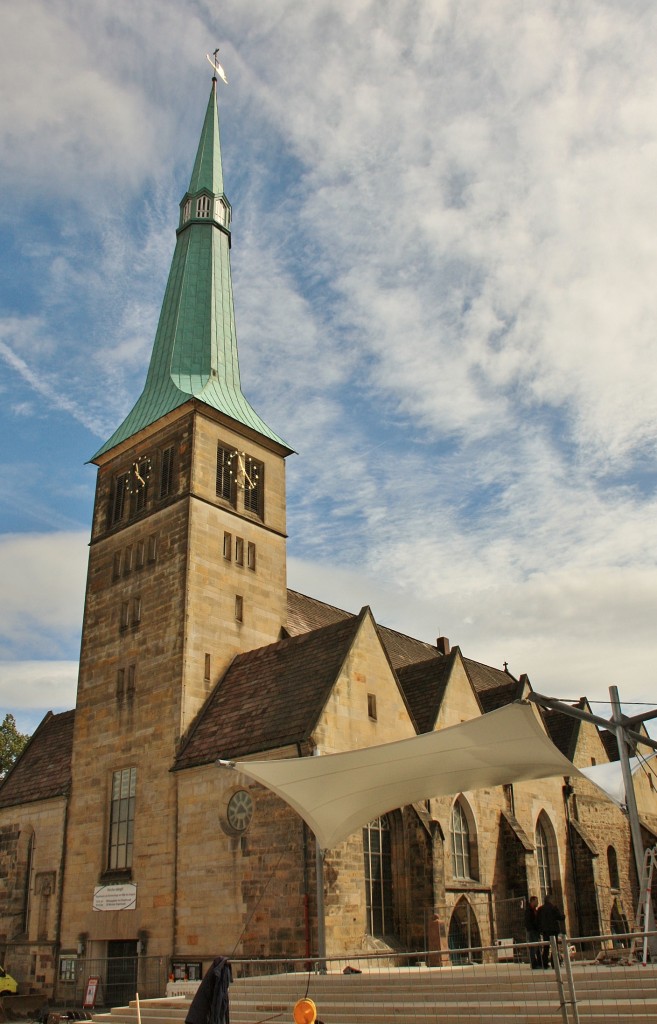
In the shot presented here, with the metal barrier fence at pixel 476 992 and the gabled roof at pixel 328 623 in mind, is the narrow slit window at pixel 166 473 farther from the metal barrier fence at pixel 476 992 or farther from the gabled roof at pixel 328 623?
the metal barrier fence at pixel 476 992

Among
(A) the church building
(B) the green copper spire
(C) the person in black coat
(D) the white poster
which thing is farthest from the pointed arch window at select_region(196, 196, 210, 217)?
(C) the person in black coat

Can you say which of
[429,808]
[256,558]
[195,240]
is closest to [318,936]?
[429,808]

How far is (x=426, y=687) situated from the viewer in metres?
27.1

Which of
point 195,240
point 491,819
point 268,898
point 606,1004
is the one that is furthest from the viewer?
point 195,240

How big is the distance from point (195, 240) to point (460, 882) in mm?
26439

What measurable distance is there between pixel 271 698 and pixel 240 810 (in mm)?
3086

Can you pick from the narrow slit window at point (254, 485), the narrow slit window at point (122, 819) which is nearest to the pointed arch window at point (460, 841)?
the narrow slit window at point (122, 819)

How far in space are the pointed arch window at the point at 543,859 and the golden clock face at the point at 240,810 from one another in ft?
39.1

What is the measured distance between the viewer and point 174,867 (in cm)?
2259

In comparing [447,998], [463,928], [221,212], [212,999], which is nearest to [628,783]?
[447,998]

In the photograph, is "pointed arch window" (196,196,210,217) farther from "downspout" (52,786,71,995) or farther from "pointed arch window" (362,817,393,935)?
"pointed arch window" (362,817,393,935)

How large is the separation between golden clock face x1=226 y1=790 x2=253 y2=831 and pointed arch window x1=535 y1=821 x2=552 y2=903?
1193cm

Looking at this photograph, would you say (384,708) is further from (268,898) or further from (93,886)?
(93,886)

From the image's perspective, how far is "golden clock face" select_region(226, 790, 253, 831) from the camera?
21141mm
